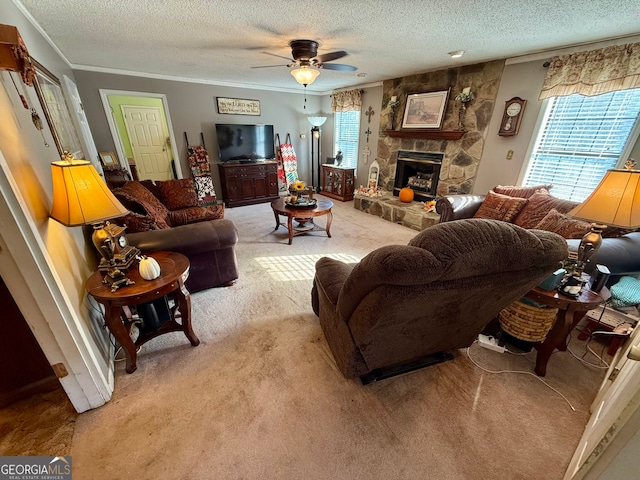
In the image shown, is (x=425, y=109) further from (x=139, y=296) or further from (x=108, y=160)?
(x=108, y=160)

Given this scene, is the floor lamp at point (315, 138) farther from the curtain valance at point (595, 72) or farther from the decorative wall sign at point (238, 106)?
the curtain valance at point (595, 72)

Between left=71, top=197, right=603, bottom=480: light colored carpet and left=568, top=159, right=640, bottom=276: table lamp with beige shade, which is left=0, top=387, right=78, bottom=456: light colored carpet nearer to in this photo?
left=71, top=197, right=603, bottom=480: light colored carpet

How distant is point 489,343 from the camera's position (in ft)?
5.46

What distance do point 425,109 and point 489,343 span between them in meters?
3.55

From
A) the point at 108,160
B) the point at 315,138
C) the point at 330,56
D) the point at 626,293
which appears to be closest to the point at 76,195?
Result: the point at 330,56

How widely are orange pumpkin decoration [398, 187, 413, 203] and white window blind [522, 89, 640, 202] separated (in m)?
1.55

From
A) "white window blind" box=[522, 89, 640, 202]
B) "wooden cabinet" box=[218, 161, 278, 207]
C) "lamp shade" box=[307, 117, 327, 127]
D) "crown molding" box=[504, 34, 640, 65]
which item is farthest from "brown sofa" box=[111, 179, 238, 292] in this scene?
"lamp shade" box=[307, 117, 327, 127]

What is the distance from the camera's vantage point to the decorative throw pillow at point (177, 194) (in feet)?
10.2

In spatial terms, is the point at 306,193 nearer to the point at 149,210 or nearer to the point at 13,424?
the point at 149,210

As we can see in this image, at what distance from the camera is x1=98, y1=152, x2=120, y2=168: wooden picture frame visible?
392 centimetres

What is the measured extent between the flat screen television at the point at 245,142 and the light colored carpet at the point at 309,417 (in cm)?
400

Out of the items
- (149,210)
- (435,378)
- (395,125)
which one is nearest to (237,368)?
(435,378)

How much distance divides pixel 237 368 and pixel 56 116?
2.52 metres

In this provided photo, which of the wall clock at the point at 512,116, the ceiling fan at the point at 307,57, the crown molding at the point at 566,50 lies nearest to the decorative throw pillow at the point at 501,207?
the wall clock at the point at 512,116
